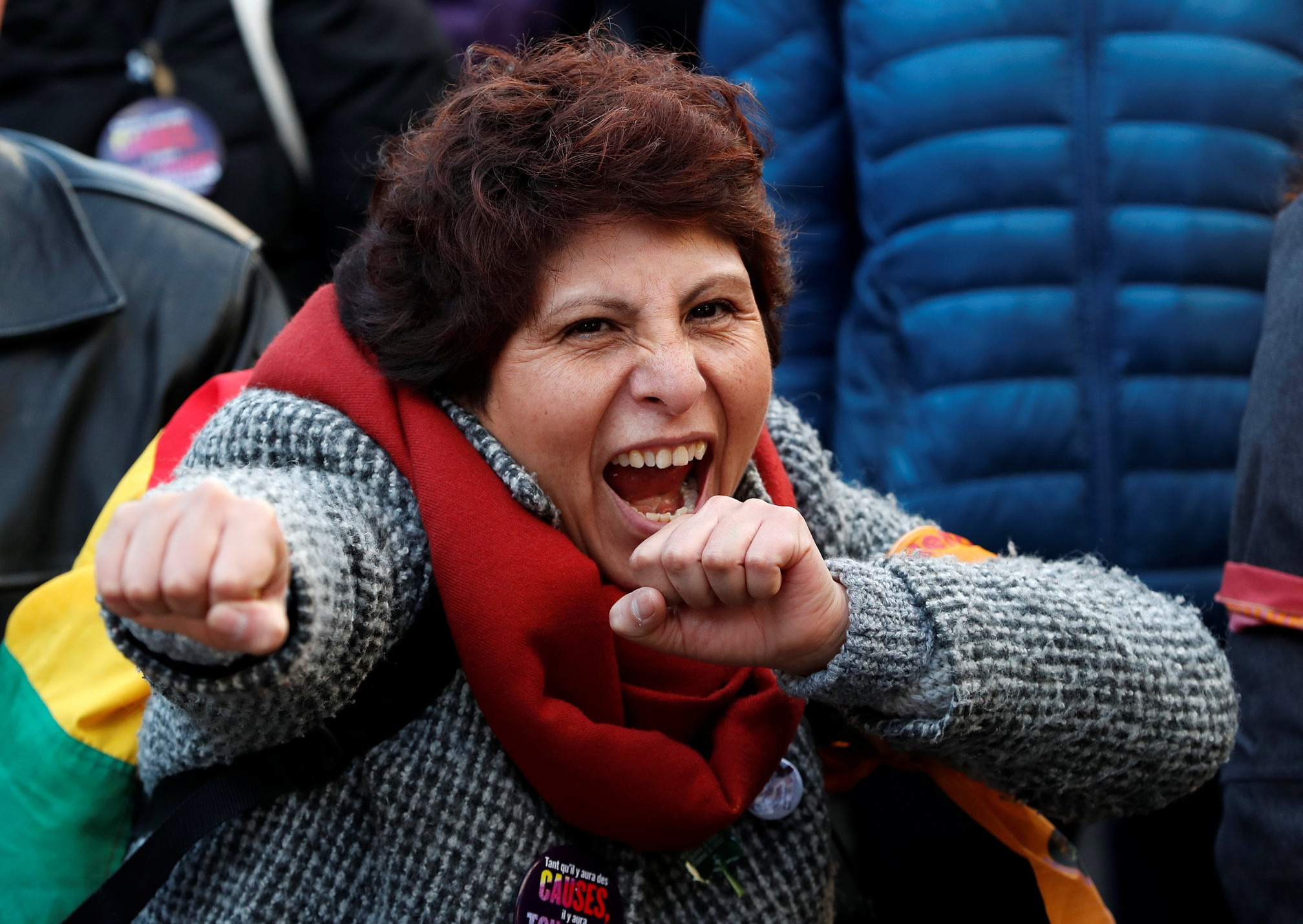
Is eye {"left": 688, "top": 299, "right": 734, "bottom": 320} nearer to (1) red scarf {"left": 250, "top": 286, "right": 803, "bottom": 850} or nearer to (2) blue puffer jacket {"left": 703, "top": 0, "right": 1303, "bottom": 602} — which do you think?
(1) red scarf {"left": 250, "top": 286, "right": 803, "bottom": 850}

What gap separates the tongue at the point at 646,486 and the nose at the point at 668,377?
5.8 inches

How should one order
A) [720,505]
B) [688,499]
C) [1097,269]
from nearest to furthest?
[720,505]
[688,499]
[1097,269]

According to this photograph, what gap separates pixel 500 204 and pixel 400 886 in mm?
838

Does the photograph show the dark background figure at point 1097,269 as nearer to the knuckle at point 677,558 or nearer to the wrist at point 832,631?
the wrist at point 832,631

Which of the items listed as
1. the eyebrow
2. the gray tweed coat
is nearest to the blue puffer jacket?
the gray tweed coat

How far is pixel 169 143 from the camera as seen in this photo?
2.79 m

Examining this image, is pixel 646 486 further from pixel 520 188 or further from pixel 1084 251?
pixel 1084 251

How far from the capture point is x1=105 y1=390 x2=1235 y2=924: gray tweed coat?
53.4 inches

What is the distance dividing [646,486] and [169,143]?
1.80m

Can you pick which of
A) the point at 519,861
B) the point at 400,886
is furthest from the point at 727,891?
the point at 400,886

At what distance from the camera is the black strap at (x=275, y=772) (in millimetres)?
1376

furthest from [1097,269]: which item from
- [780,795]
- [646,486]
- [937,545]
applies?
[780,795]

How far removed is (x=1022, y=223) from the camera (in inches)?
90.5

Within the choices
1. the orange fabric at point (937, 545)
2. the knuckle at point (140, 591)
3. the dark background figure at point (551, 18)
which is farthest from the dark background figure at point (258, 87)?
the knuckle at point (140, 591)
